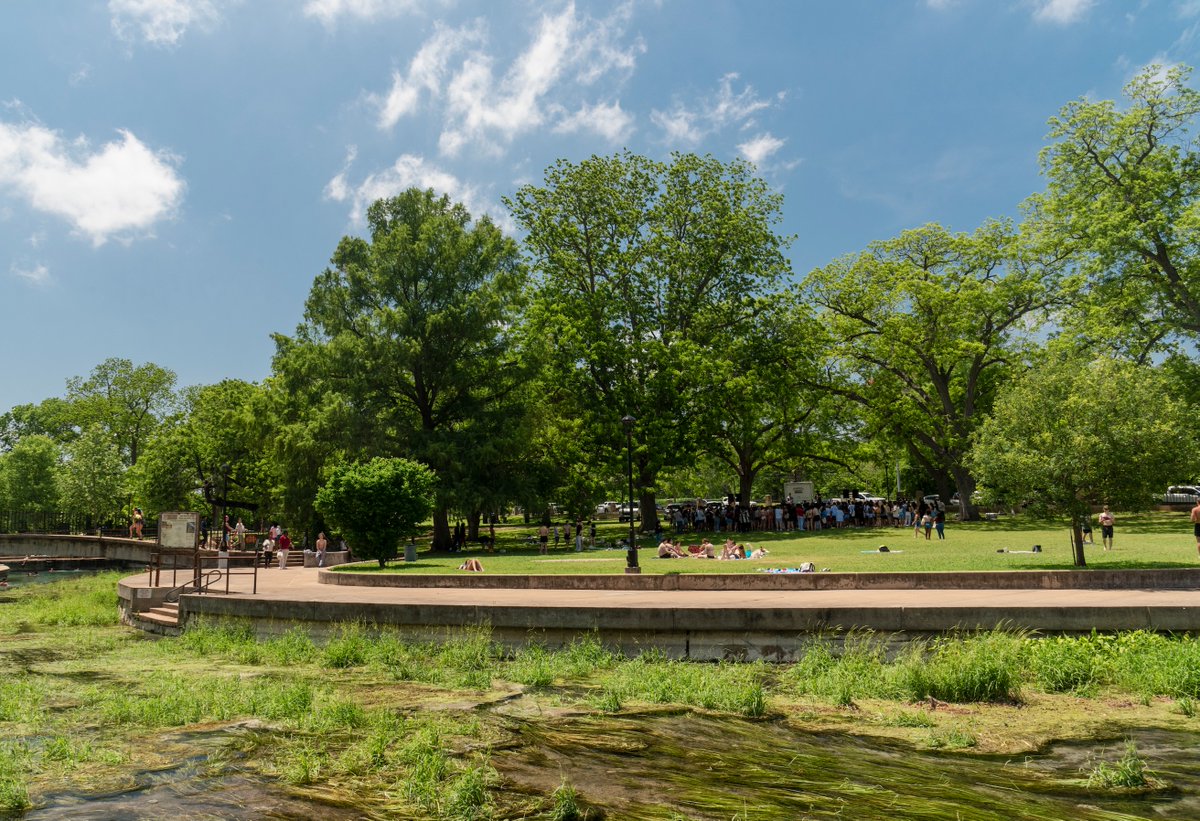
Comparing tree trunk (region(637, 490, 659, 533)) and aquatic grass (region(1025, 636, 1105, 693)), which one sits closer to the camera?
aquatic grass (region(1025, 636, 1105, 693))

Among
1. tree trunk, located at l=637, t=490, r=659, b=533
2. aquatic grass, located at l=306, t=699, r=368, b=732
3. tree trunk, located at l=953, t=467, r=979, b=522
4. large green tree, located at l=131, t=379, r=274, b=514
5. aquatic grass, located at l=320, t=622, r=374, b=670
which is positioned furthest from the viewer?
large green tree, located at l=131, t=379, r=274, b=514

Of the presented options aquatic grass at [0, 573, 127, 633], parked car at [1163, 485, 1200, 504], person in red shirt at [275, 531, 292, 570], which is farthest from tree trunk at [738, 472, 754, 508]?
aquatic grass at [0, 573, 127, 633]

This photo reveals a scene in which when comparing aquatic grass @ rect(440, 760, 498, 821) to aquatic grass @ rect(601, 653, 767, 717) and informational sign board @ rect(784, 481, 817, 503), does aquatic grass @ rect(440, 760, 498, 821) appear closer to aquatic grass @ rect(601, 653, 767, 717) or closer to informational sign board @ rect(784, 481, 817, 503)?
aquatic grass @ rect(601, 653, 767, 717)

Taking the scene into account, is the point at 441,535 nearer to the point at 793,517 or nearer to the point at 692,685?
the point at 793,517

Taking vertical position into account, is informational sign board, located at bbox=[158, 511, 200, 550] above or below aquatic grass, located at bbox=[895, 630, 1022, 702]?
above

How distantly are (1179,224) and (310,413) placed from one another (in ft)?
129

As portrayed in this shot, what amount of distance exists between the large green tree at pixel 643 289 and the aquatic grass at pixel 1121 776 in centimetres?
3063

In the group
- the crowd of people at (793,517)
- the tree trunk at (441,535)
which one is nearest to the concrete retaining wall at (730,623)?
the tree trunk at (441,535)

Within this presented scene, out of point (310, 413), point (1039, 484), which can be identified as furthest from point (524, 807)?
point (310, 413)

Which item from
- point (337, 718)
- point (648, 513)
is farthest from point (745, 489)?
point (337, 718)

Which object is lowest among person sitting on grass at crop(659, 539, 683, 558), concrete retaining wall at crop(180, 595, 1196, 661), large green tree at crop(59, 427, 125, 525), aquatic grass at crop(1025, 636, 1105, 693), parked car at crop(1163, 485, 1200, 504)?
aquatic grass at crop(1025, 636, 1105, 693)

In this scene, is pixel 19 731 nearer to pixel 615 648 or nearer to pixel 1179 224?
pixel 615 648

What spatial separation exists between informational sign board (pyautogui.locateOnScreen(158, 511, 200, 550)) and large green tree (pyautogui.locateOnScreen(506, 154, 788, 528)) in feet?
73.1

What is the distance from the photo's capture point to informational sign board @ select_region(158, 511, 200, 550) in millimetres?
16984
